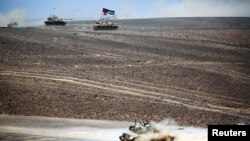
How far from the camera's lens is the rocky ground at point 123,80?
18.3 metres

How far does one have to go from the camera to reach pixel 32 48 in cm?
2961

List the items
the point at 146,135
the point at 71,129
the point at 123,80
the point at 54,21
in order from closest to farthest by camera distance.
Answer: the point at 146,135
the point at 71,129
the point at 123,80
the point at 54,21

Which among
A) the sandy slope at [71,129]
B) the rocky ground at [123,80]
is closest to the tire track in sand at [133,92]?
the rocky ground at [123,80]

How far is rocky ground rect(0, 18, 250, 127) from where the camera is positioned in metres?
18.3

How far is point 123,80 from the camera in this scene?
76.0 ft

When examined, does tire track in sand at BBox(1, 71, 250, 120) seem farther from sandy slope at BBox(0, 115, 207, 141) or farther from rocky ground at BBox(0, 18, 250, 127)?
sandy slope at BBox(0, 115, 207, 141)

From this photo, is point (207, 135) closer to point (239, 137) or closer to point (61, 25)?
point (239, 137)

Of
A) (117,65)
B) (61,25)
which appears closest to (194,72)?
(117,65)

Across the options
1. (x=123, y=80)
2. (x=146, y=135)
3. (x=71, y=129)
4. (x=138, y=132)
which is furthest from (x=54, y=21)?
(x=146, y=135)

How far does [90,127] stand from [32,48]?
51.5ft

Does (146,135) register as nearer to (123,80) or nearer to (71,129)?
(71,129)

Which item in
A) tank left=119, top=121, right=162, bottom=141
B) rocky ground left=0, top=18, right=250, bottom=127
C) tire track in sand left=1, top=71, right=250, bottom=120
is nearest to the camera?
tank left=119, top=121, right=162, bottom=141

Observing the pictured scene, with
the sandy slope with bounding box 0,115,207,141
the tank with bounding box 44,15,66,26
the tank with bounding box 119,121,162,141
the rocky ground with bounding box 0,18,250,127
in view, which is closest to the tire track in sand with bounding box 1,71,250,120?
the rocky ground with bounding box 0,18,250,127

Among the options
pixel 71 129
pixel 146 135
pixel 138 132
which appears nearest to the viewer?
pixel 146 135
